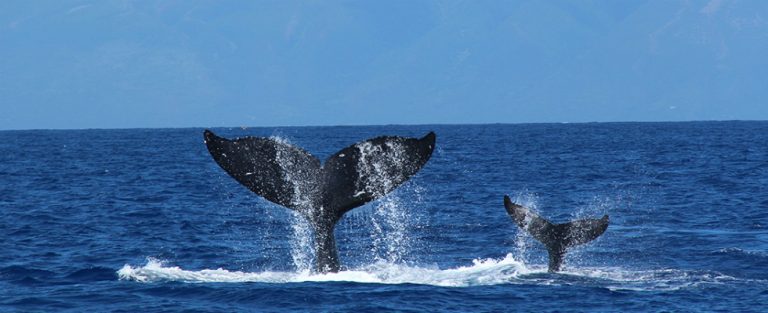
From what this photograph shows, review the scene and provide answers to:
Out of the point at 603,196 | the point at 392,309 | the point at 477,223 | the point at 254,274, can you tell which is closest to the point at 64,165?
the point at 603,196

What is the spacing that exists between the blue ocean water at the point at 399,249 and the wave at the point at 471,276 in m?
0.04

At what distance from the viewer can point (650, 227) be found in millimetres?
24906

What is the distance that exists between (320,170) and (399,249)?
9250 millimetres

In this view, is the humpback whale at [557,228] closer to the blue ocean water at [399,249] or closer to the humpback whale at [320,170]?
the blue ocean water at [399,249]

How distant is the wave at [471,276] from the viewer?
1662 centimetres

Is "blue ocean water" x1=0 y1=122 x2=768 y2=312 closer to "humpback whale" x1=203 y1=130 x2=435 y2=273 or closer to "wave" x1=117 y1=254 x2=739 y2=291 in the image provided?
"wave" x1=117 y1=254 x2=739 y2=291

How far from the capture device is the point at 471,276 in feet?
57.1

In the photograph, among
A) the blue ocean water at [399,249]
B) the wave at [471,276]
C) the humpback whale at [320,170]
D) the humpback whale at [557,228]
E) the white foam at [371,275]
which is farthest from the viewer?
the white foam at [371,275]

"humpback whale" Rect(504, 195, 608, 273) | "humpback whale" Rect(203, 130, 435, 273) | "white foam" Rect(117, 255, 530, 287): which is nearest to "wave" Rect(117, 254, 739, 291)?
"white foam" Rect(117, 255, 530, 287)

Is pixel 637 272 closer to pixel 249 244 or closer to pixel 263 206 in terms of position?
pixel 249 244

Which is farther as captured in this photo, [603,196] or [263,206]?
[603,196]

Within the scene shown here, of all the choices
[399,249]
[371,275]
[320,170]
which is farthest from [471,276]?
[399,249]

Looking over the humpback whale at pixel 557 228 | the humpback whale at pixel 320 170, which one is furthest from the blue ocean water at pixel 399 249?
the humpback whale at pixel 320 170

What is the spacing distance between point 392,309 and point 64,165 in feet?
145
